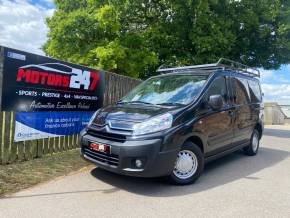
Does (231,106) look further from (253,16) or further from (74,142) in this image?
(253,16)

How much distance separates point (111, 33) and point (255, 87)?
7.23m

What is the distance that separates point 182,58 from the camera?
14.8 m

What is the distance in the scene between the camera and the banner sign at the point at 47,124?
6094mm

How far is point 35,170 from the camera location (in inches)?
228

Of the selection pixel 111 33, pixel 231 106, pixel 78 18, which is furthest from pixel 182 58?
pixel 231 106

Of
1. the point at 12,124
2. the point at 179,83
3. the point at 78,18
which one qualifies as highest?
the point at 78,18

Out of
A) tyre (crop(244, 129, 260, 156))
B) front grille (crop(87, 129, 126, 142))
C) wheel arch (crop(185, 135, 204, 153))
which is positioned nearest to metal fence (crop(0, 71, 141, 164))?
front grille (crop(87, 129, 126, 142))

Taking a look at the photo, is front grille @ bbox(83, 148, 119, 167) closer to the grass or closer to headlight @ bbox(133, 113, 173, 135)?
headlight @ bbox(133, 113, 173, 135)

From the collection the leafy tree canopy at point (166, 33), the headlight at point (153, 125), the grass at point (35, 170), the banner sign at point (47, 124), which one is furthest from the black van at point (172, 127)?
the leafy tree canopy at point (166, 33)

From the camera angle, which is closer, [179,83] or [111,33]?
[179,83]

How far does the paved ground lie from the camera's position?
13.3 ft

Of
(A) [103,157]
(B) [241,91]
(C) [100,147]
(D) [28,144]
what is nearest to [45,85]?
(D) [28,144]

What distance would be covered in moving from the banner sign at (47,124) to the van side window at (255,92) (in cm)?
422

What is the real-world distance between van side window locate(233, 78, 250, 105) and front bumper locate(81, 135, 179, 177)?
2.83m
